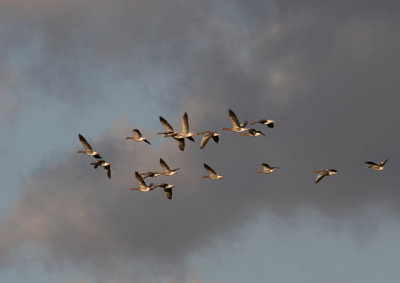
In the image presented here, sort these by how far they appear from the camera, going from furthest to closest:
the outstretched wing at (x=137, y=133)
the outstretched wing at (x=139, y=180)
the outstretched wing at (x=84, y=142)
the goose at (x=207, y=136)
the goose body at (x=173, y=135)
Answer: the outstretched wing at (x=139, y=180), the outstretched wing at (x=137, y=133), the outstretched wing at (x=84, y=142), the goose body at (x=173, y=135), the goose at (x=207, y=136)

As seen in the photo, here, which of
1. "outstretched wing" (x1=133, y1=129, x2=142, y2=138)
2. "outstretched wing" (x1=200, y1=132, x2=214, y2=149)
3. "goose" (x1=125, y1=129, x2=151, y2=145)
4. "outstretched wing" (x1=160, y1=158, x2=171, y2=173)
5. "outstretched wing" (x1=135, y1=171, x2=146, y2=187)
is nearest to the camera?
"outstretched wing" (x1=200, y1=132, x2=214, y2=149)

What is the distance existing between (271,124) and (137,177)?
2852 centimetres

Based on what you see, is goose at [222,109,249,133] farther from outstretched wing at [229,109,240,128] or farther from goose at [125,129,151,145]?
goose at [125,129,151,145]

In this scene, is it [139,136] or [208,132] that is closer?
[208,132]

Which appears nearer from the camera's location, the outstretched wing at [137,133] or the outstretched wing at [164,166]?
the outstretched wing at [137,133]

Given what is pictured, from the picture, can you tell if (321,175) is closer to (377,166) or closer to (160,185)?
(377,166)

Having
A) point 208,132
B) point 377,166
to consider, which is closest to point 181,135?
point 208,132

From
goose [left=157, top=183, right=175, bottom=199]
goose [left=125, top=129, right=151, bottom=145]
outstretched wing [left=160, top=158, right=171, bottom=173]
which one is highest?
goose [left=125, top=129, right=151, bottom=145]

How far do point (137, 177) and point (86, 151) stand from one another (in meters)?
10.3

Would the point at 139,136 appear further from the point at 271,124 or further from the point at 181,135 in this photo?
the point at 271,124

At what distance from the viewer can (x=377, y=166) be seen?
173m

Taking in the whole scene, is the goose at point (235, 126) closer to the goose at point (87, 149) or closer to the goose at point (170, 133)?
the goose at point (170, 133)

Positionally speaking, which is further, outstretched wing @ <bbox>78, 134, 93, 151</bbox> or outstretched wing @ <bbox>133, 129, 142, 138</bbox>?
outstretched wing @ <bbox>133, 129, 142, 138</bbox>

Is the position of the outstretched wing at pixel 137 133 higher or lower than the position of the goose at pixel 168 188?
higher
